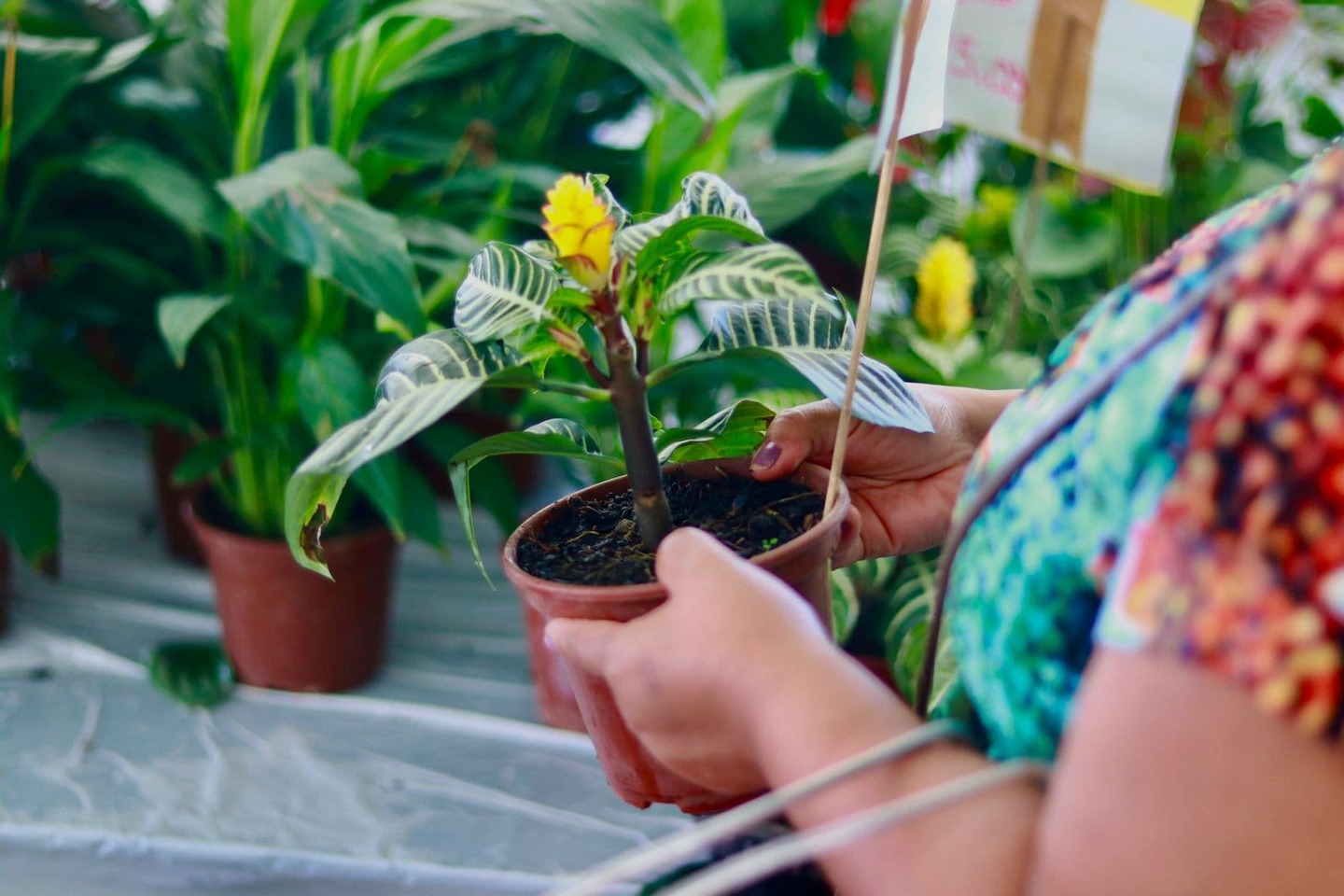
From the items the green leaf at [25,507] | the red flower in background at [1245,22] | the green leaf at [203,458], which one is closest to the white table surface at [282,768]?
the green leaf at [25,507]

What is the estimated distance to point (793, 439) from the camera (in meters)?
0.56

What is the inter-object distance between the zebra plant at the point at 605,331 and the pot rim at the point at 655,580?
4cm

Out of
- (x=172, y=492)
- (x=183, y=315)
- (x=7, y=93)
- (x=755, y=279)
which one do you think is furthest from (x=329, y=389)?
(x=755, y=279)

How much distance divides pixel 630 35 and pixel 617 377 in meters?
0.62

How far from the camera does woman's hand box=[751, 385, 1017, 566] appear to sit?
0.63 metres

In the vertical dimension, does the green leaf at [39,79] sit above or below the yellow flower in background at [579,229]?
below

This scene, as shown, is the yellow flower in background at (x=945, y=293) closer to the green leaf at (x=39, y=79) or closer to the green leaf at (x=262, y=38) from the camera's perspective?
the green leaf at (x=262, y=38)

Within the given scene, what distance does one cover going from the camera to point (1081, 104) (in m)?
0.95

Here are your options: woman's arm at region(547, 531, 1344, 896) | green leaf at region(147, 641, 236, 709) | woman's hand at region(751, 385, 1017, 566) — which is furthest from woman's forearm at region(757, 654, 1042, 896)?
green leaf at region(147, 641, 236, 709)

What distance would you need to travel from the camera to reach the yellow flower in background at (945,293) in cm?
121

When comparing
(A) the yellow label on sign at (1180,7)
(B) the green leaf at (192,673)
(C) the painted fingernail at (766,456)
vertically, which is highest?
(A) the yellow label on sign at (1180,7)

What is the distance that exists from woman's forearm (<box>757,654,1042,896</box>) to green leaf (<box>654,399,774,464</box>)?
0.20 m

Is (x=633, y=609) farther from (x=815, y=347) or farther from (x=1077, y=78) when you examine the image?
(x=1077, y=78)

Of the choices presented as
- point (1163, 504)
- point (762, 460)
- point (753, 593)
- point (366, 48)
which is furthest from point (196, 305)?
point (1163, 504)
